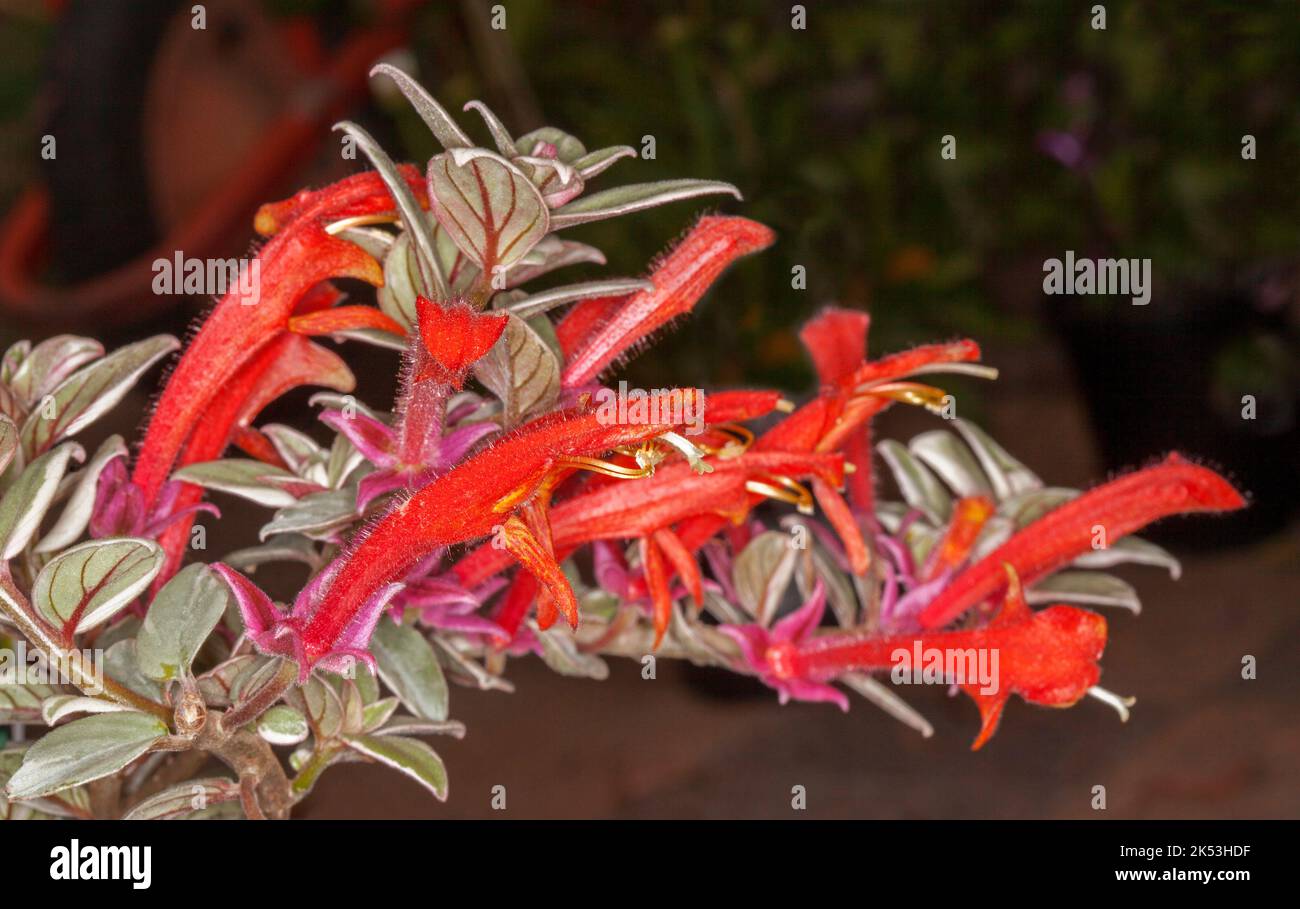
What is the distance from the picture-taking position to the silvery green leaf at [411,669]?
0.47 meters

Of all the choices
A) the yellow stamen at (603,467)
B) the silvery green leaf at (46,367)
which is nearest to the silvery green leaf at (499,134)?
the yellow stamen at (603,467)

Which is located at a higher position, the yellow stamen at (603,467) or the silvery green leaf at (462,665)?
the yellow stamen at (603,467)

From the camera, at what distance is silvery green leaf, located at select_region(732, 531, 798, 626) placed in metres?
0.58

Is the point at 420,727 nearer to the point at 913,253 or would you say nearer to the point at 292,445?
the point at 292,445

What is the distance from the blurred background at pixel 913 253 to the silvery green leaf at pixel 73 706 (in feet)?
3.90

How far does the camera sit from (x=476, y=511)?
434mm

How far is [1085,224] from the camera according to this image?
1.89m

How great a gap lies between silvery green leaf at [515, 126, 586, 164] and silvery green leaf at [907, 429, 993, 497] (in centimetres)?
27

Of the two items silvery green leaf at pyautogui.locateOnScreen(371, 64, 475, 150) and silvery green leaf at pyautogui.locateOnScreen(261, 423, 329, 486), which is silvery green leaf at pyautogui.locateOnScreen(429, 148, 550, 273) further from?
silvery green leaf at pyautogui.locateOnScreen(261, 423, 329, 486)

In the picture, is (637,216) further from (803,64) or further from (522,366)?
(522,366)

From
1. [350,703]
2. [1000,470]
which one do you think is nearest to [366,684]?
[350,703]

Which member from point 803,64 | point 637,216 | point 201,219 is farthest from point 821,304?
point 201,219

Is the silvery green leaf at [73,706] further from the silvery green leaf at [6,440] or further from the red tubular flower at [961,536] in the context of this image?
the red tubular flower at [961,536]

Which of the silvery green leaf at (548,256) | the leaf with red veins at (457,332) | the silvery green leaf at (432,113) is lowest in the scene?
the leaf with red veins at (457,332)
